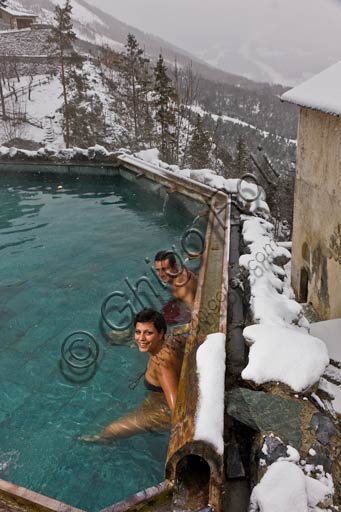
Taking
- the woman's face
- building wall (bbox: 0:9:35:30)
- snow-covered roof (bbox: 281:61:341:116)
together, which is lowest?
the woman's face

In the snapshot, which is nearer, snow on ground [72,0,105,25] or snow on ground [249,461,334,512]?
snow on ground [249,461,334,512]

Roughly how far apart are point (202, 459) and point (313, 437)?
2.47 ft

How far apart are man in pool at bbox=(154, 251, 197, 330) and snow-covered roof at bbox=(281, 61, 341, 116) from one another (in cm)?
267

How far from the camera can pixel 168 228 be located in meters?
8.96

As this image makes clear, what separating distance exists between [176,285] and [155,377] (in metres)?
1.75

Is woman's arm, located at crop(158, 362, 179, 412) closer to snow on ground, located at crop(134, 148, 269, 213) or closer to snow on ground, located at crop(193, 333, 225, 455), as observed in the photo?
snow on ground, located at crop(193, 333, 225, 455)

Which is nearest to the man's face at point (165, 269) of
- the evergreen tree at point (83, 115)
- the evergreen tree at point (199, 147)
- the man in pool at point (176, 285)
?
the man in pool at point (176, 285)

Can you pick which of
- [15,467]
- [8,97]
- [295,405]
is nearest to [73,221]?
[15,467]

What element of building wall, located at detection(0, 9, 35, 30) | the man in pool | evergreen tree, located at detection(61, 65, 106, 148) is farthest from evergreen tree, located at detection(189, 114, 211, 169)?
the man in pool

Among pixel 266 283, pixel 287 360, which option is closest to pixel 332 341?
pixel 266 283

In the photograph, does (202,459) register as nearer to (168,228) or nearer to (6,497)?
(6,497)

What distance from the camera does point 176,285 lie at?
568 cm

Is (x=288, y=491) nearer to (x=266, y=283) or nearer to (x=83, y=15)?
(x=266, y=283)

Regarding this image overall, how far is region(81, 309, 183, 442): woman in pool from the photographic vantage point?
385 centimetres
